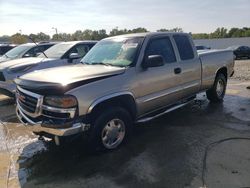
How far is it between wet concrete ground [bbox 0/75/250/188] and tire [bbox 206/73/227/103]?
1.37 m

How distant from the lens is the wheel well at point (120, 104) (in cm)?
436

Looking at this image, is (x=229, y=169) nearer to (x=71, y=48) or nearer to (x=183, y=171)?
(x=183, y=171)

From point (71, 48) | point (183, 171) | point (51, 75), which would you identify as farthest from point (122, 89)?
point (71, 48)

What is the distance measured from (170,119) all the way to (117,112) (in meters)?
2.24

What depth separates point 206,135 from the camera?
541 centimetres

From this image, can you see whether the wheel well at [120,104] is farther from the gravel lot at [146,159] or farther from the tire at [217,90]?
the tire at [217,90]

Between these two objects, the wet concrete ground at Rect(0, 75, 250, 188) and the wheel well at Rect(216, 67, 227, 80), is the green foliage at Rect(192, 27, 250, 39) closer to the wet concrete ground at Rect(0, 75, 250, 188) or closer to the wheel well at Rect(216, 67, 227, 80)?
the wheel well at Rect(216, 67, 227, 80)

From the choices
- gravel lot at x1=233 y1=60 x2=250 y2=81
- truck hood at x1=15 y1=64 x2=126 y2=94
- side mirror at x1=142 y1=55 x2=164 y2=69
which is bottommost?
gravel lot at x1=233 y1=60 x2=250 y2=81

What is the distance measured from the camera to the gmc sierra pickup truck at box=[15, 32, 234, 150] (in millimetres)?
4043

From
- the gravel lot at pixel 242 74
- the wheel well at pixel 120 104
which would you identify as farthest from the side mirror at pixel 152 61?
the gravel lot at pixel 242 74

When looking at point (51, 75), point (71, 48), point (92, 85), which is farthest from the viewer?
point (71, 48)

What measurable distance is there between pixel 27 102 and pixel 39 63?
4389 millimetres

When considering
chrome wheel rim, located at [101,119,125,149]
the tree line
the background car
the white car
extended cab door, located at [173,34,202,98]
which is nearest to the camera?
chrome wheel rim, located at [101,119,125,149]

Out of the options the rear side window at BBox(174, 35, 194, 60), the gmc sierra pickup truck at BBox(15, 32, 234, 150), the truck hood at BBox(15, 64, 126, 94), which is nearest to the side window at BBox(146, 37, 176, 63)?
the gmc sierra pickup truck at BBox(15, 32, 234, 150)
